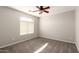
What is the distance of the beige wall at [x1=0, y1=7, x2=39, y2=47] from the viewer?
10.4 feet

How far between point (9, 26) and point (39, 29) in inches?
123

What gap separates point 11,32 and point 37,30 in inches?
108

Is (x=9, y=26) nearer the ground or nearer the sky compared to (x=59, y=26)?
nearer the sky

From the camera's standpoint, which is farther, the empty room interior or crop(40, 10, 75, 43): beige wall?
crop(40, 10, 75, 43): beige wall

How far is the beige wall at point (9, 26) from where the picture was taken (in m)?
3.16

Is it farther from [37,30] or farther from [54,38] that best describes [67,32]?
[37,30]

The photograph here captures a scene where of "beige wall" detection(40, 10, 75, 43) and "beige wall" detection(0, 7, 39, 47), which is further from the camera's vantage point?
"beige wall" detection(40, 10, 75, 43)

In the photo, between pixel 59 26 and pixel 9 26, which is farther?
pixel 59 26

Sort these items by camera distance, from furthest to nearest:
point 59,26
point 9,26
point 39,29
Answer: point 39,29, point 59,26, point 9,26

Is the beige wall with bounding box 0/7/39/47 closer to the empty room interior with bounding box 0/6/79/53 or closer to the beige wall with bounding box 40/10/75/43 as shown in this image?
the empty room interior with bounding box 0/6/79/53

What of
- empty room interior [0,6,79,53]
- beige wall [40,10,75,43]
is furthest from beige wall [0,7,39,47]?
beige wall [40,10,75,43]

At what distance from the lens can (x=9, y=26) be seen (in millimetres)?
3473

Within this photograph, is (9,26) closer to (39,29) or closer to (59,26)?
(39,29)

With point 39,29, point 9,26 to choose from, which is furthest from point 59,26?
point 9,26
